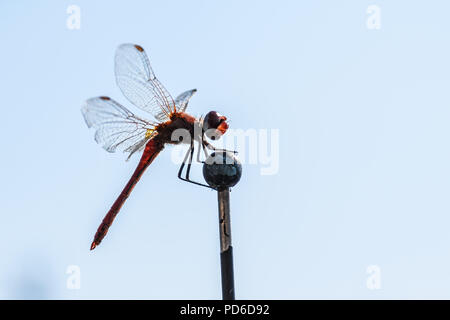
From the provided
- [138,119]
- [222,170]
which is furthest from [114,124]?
[222,170]

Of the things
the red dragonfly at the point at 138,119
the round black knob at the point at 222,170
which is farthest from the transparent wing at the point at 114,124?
the round black knob at the point at 222,170
